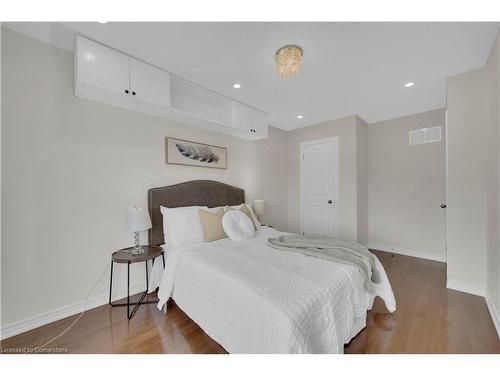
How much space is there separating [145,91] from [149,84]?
0.09m

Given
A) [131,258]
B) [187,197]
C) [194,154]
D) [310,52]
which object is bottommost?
[131,258]

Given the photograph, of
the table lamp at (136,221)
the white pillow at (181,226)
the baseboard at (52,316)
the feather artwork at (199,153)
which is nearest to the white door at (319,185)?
the feather artwork at (199,153)

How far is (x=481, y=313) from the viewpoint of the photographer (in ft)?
6.21

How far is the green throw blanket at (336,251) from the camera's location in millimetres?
1646

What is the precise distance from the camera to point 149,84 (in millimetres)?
2037

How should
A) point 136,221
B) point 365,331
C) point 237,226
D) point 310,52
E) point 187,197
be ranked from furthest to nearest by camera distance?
point 187,197 < point 237,226 < point 136,221 < point 310,52 < point 365,331

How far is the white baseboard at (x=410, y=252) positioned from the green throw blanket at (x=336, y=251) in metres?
2.35

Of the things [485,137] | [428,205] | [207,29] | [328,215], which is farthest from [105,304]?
[428,205]

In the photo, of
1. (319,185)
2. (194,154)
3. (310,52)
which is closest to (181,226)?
(194,154)

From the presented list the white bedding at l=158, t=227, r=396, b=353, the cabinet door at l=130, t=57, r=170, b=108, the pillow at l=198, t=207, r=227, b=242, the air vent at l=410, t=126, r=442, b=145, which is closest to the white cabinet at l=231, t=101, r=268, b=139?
the cabinet door at l=130, t=57, r=170, b=108

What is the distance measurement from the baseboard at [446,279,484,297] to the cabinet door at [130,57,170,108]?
3.79 meters

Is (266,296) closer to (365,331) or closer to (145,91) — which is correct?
(365,331)

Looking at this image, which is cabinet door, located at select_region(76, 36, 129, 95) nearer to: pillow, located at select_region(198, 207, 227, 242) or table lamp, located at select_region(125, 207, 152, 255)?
table lamp, located at select_region(125, 207, 152, 255)

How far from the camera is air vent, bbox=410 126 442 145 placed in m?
3.29
